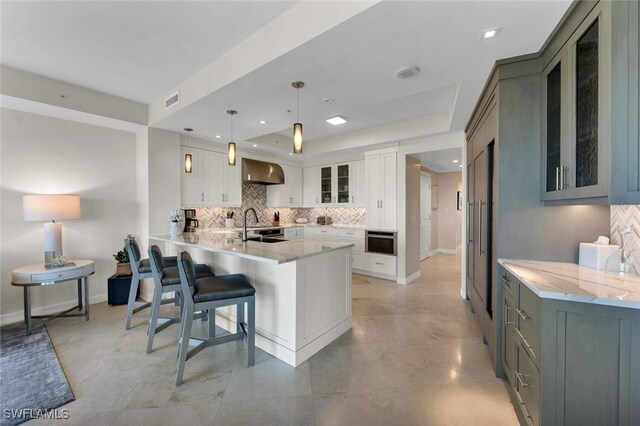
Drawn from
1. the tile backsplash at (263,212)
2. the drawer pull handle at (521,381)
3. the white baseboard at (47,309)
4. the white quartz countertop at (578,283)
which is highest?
the tile backsplash at (263,212)

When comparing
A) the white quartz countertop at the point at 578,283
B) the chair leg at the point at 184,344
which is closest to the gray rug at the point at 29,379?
the chair leg at the point at 184,344

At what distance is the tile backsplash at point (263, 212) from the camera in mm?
5238

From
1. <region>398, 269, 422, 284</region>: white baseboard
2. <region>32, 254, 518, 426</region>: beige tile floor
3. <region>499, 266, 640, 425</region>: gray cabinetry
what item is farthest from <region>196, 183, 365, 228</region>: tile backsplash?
<region>499, 266, 640, 425</region>: gray cabinetry

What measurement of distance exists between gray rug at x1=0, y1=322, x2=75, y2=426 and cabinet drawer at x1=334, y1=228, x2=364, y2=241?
441 centimetres

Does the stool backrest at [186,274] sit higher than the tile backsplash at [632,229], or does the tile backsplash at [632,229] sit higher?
the tile backsplash at [632,229]

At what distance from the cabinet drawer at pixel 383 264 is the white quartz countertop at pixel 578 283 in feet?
10.00

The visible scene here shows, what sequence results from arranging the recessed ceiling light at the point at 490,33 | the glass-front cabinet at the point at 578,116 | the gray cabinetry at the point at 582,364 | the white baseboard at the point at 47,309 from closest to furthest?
1. the gray cabinetry at the point at 582,364
2. the glass-front cabinet at the point at 578,116
3. the recessed ceiling light at the point at 490,33
4. the white baseboard at the point at 47,309

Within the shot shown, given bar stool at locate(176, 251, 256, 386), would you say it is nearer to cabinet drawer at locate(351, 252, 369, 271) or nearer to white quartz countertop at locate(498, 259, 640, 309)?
white quartz countertop at locate(498, 259, 640, 309)

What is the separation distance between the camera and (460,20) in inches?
65.3

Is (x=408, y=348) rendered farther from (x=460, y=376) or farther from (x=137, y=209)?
(x=137, y=209)

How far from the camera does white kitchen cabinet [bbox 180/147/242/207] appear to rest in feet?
14.7

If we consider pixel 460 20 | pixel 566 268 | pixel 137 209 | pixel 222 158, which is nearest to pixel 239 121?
pixel 222 158

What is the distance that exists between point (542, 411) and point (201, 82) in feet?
12.2

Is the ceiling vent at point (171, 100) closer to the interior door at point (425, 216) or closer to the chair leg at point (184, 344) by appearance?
the chair leg at point (184, 344)
